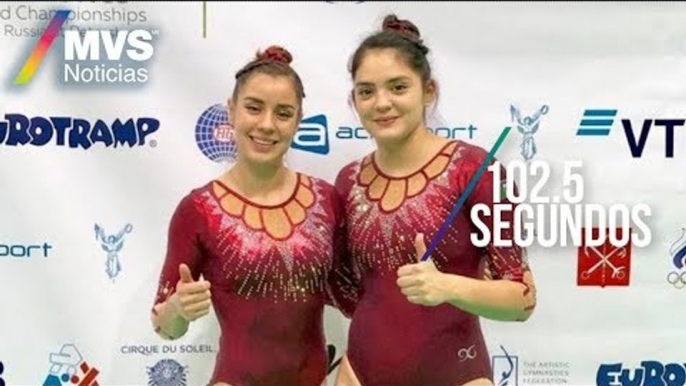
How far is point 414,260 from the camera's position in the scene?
56.0 inches

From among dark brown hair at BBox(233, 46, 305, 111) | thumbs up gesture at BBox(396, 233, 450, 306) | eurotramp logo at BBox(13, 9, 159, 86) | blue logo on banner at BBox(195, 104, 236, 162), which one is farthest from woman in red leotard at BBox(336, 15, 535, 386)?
eurotramp logo at BBox(13, 9, 159, 86)

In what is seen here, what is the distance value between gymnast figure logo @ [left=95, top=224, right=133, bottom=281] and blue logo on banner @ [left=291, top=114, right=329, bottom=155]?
0.34m

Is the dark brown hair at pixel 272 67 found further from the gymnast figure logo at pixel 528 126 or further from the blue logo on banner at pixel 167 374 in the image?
the blue logo on banner at pixel 167 374

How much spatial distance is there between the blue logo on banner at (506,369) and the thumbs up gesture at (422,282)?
0.20 metres

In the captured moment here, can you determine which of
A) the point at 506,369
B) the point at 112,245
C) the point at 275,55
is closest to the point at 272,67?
the point at 275,55

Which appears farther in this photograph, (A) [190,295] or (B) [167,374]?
(B) [167,374]

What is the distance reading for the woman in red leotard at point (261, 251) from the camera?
1.42 metres

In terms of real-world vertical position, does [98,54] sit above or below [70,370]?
above

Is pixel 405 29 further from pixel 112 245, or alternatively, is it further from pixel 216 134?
pixel 112 245

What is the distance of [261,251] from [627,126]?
673 millimetres

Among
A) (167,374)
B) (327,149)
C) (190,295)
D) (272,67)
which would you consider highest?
(272,67)

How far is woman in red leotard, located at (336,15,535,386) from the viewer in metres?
1.41

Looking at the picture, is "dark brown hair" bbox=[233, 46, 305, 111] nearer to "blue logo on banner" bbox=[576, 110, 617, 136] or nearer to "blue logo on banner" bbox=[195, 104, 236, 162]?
"blue logo on banner" bbox=[195, 104, 236, 162]

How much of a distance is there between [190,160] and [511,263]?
59 cm
